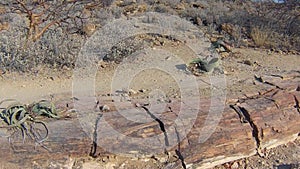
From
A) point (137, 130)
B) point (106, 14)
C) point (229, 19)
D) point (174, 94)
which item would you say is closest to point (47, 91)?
point (174, 94)

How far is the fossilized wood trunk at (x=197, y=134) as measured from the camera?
2.85 metres

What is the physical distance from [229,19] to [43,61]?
13.9ft

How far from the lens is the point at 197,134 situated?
124 inches

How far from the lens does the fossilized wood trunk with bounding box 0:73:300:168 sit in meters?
2.85

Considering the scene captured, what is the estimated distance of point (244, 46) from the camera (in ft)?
22.4

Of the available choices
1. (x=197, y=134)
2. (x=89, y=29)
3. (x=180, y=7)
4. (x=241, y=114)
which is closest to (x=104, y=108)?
(x=197, y=134)

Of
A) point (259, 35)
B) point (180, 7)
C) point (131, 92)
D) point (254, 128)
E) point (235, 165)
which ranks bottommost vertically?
point (235, 165)

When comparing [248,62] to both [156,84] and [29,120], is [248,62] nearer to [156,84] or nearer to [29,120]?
[156,84]

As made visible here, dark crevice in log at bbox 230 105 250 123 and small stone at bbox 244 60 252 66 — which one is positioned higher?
dark crevice in log at bbox 230 105 250 123

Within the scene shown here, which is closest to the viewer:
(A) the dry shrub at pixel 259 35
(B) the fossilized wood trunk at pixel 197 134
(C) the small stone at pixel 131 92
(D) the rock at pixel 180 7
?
(B) the fossilized wood trunk at pixel 197 134

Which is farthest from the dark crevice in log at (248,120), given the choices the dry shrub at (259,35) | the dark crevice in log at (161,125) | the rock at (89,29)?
the rock at (89,29)

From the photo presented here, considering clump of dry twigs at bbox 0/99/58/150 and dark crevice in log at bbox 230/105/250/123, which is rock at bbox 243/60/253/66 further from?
clump of dry twigs at bbox 0/99/58/150

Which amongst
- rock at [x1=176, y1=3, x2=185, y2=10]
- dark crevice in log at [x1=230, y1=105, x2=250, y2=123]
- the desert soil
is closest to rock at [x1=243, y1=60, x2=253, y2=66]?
the desert soil

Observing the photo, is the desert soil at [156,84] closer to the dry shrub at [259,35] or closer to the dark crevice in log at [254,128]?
the dark crevice in log at [254,128]
